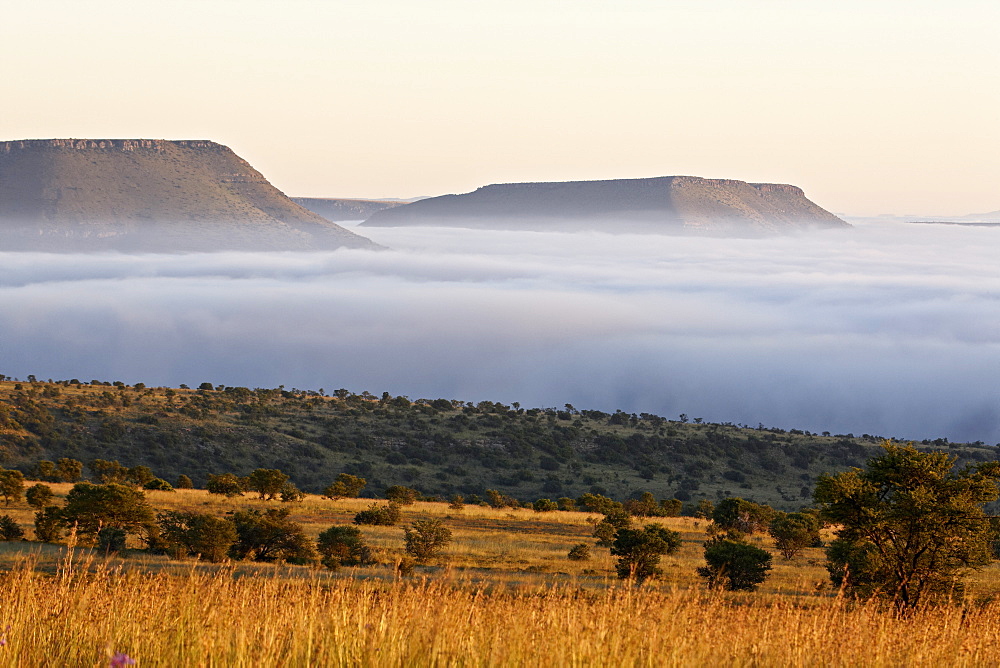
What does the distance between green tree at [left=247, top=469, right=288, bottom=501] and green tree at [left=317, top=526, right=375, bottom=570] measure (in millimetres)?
17078

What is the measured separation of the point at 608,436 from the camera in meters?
81.9

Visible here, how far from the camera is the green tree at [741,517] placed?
39.3m

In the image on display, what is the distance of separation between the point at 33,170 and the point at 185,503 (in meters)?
173

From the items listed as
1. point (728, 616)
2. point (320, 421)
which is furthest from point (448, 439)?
point (728, 616)

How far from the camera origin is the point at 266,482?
141 feet

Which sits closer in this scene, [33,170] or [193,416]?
[193,416]

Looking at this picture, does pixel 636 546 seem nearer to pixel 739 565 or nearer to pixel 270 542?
pixel 739 565

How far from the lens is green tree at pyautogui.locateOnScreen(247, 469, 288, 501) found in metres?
42.9

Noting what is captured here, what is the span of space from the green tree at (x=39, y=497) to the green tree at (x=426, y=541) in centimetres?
1412

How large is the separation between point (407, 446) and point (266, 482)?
99.1ft

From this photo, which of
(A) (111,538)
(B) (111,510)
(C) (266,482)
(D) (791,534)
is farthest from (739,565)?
(C) (266,482)

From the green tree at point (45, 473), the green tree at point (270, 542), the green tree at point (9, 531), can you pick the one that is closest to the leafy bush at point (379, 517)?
the green tree at point (270, 542)

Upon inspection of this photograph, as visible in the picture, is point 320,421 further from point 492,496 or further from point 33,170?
point 33,170

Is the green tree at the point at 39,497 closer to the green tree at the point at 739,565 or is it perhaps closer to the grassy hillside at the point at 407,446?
the green tree at the point at 739,565
